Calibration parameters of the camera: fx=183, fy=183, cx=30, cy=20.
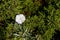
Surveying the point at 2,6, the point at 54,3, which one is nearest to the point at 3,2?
the point at 2,6

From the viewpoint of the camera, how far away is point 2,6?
4039 mm

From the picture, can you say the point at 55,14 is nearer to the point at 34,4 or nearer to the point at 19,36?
the point at 34,4

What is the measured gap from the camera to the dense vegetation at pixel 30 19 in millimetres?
3891

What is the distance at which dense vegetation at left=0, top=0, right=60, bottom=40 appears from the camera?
12.8 ft

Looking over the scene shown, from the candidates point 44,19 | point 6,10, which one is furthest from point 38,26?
point 6,10

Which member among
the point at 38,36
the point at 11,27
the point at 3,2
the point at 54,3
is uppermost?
the point at 3,2

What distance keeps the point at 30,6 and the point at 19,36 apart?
693mm

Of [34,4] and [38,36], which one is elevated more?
[34,4]

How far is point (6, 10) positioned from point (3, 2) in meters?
0.21

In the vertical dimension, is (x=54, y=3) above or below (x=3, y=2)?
below

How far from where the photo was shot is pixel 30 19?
3965 mm

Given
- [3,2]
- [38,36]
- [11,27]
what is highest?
[3,2]

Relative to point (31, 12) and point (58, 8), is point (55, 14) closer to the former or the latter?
point (58, 8)

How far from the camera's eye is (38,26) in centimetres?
396
